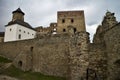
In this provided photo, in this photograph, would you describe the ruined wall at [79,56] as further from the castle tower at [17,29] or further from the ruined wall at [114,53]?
the castle tower at [17,29]

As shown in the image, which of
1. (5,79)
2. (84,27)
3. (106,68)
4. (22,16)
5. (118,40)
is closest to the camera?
(118,40)

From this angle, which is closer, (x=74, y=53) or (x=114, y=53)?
(x=114, y=53)

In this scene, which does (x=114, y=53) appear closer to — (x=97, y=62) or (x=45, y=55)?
(x=97, y=62)

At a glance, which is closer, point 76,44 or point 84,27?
point 76,44

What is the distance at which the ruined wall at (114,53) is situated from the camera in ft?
42.1

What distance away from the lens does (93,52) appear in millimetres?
14375

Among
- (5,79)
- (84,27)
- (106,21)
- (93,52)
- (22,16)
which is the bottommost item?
(5,79)

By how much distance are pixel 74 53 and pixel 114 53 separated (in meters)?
2.86

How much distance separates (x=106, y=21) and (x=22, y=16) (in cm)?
3352

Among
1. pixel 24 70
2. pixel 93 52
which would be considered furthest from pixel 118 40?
pixel 24 70

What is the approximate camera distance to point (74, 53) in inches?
544

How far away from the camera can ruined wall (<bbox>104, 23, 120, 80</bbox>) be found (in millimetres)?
12830

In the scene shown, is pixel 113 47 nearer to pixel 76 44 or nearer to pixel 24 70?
pixel 76 44

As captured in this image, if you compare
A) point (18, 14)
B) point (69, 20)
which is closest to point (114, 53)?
point (69, 20)
